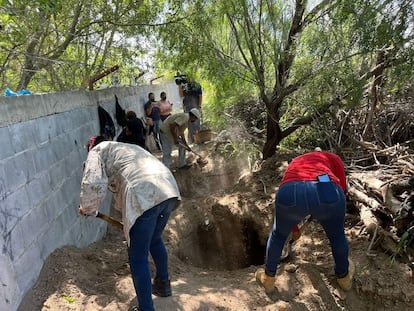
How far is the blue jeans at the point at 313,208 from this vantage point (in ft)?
8.71

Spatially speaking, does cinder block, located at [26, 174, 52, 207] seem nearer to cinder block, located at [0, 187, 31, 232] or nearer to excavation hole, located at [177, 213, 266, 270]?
cinder block, located at [0, 187, 31, 232]

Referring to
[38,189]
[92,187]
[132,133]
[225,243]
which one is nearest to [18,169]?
[38,189]

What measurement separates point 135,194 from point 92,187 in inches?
11.3

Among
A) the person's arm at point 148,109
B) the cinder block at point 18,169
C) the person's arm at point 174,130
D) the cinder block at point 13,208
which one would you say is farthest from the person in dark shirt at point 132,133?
the person's arm at point 148,109

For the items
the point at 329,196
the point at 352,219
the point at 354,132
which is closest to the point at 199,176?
the point at 354,132

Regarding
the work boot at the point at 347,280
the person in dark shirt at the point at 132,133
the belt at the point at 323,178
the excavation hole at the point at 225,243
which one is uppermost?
the person in dark shirt at the point at 132,133

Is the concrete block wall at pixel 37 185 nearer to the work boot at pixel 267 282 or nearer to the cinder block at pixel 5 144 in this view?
the cinder block at pixel 5 144

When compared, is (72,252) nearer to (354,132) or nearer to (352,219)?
(352,219)

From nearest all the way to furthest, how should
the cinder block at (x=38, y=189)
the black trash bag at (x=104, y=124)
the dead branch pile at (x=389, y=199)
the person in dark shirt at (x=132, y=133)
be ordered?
the cinder block at (x=38, y=189) < the dead branch pile at (x=389, y=199) < the black trash bag at (x=104, y=124) < the person in dark shirt at (x=132, y=133)

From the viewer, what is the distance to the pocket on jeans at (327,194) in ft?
8.68

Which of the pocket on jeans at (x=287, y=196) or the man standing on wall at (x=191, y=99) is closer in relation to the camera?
the pocket on jeans at (x=287, y=196)

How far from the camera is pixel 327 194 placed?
2.65m

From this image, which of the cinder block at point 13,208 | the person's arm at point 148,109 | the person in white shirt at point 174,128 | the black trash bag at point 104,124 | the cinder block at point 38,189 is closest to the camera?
the cinder block at point 13,208

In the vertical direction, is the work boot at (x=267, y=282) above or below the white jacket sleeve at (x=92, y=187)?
below
